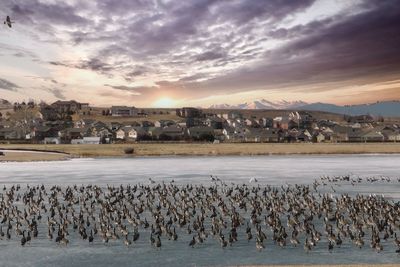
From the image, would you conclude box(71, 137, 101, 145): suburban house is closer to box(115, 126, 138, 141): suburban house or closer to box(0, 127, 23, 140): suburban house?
box(115, 126, 138, 141): suburban house

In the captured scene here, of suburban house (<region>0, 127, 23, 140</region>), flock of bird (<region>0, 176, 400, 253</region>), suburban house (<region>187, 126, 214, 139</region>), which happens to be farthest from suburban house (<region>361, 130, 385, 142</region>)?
flock of bird (<region>0, 176, 400, 253</region>)

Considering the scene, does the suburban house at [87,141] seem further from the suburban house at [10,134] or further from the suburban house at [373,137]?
the suburban house at [373,137]

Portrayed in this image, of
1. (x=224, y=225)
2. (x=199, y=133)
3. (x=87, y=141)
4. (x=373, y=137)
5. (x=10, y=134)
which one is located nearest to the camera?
(x=224, y=225)

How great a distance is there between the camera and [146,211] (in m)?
33.8

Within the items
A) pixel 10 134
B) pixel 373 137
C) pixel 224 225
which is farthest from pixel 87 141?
pixel 224 225

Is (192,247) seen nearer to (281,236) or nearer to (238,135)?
(281,236)

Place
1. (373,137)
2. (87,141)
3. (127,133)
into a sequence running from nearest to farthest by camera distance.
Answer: (87,141) < (373,137) < (127,133)

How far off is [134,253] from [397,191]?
91.8ft

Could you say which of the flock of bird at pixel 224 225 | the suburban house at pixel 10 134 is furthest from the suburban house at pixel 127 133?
the flock of bird at pixel 224 225

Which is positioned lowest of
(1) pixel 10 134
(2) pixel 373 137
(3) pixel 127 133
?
(2) pixel 373 137

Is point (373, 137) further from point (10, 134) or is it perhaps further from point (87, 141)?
point (10, 134)

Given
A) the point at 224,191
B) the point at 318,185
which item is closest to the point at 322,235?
the point at 224,191

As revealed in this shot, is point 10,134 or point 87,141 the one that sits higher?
point 10,134

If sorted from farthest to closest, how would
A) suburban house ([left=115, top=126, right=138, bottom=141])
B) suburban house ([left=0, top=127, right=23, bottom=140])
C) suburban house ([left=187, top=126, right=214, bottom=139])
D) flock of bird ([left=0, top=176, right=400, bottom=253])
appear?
1. suburban house ([left=0, top=127, right=23, bottom=140])
2. suburban house ([left=115, top=126, right=138, bottom=141])
3. suburban house ([left=187, top=126, right=214, bottom=139])
4. flock of bird ([left=0, top=176, right=400, bottom=253])
